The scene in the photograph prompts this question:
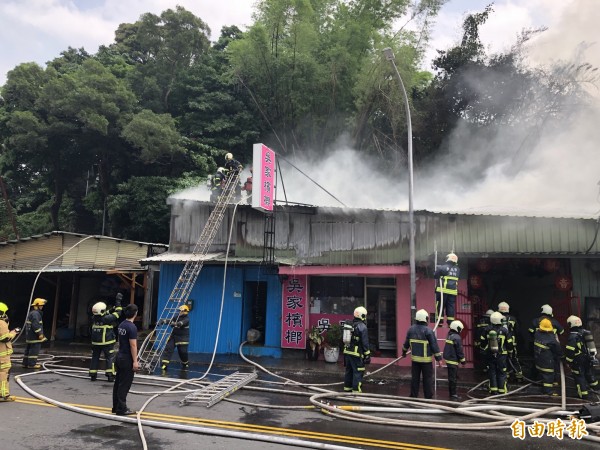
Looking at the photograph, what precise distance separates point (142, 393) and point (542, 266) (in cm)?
1134

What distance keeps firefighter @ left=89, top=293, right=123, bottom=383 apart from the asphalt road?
1.24 m

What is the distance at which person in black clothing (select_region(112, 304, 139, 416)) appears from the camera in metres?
6.79

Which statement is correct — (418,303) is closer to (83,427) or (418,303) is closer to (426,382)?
(426,382)

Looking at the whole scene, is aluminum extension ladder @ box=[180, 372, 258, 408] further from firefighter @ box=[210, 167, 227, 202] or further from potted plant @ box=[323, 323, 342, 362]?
firefighter @ box=[210, 167, 227, 202]

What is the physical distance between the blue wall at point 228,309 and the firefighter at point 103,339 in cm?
399

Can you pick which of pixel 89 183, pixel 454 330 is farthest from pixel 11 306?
pixel 454 330

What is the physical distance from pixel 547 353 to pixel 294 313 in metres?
6.92

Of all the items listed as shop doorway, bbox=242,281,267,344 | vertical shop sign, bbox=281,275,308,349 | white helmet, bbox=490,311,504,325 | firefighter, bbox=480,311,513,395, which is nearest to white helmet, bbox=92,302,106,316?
shop doorway, bbox=242,281,267,344

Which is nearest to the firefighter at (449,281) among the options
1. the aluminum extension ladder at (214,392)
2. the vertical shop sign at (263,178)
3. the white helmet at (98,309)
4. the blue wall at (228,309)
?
the aluminum extension ladder at (214,392)

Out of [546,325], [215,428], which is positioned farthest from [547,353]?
[215,428]

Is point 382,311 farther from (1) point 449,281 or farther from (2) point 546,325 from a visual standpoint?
(2) point 546,325

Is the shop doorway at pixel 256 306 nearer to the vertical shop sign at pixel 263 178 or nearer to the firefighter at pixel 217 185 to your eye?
the vertical shop sign at pixel 263 178

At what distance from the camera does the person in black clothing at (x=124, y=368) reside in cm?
679

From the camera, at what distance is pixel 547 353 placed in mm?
9234
